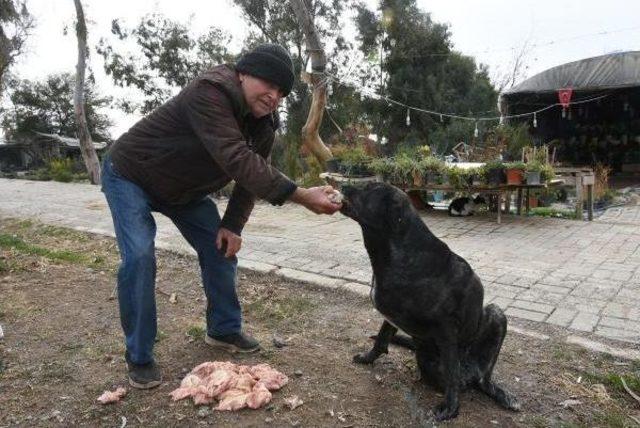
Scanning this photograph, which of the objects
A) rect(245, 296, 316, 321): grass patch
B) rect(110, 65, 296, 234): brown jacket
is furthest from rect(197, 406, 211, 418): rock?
rect(245, 296, 316, 321): grass patch

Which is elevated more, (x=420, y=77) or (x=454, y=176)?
(x=420, y=77)

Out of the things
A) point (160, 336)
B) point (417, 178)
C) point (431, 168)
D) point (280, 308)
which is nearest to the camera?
point (160, 336)

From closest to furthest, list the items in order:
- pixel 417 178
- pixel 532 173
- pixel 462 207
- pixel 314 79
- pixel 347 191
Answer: pixel 347 191 → pixel 532 173 → pixel 417 178 → pixel 462 207 → pixel 314 79

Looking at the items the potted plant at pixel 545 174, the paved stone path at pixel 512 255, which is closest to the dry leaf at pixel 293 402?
the paved stone path at pixel 512 255

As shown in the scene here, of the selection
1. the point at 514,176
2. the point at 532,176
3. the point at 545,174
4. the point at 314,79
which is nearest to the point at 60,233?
the point at 314,79

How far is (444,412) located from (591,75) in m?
17.3

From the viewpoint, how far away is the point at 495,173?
793 cm

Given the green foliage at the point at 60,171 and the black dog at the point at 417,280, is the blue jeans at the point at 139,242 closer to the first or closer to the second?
the black dog at the point at 417,280

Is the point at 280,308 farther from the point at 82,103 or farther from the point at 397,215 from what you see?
the point at 82,103

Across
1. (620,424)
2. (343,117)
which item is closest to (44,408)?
(620,424)

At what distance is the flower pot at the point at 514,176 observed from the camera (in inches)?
310

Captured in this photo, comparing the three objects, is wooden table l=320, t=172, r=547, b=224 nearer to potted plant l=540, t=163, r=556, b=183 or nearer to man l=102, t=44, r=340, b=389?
potted plant l=540, t=163, r=556, b=183

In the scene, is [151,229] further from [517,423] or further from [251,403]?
[517,423]

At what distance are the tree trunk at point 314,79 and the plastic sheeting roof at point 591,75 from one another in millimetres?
9066
